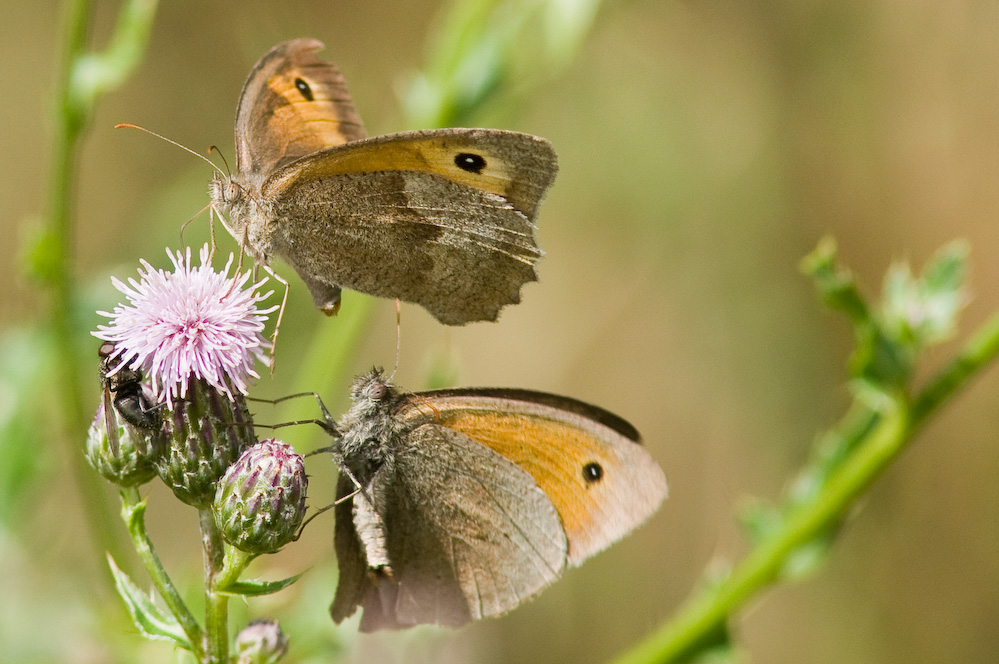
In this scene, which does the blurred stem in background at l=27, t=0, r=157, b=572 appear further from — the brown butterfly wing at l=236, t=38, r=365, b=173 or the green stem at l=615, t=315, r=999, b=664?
the green stem at l=615, t=315, r=999, b=664

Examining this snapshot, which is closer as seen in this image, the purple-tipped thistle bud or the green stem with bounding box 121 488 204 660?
the green stem with bounding box 121 488 204 660

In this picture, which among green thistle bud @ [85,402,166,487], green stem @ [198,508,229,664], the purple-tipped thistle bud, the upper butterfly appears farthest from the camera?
the upper butterfly

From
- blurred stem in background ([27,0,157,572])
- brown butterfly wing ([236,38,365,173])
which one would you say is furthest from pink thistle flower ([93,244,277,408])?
blurred stem in background ([27,0,157,572])

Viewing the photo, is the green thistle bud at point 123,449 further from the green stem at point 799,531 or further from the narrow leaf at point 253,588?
the green stem at point 799,531

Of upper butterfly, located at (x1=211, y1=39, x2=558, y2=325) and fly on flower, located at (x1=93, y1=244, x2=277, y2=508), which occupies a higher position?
upper butterfly, located at (x1=211, y1=39, x2=558, y2=325)

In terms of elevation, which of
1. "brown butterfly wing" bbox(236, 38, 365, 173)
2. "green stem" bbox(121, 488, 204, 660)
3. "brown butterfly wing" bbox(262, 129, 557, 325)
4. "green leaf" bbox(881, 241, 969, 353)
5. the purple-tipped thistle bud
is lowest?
the purple-tipped thistle bud

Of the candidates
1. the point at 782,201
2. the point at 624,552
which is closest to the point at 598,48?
the point at 782,201

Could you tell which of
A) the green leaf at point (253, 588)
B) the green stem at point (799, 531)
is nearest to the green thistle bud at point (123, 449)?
A: the green leaf at point (253, 588)
